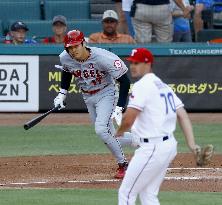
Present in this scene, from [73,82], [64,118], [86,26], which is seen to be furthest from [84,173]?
[86,26]

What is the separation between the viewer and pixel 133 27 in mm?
16891

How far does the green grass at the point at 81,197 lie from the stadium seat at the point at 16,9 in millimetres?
9184

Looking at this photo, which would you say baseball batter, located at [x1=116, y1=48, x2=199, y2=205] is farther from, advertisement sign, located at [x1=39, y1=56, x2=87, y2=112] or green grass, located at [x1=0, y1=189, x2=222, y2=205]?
advertisement sign, located at [x1=39, y1=56, x2=87, y2=112]

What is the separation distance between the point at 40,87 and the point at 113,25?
5.85 ft

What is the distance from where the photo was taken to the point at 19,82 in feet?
53.6

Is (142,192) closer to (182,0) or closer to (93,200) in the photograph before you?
(93,200)

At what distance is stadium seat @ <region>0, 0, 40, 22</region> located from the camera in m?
18.2

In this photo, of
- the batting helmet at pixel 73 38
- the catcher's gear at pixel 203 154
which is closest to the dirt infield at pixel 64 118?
the batting helmet at pixel 73 38

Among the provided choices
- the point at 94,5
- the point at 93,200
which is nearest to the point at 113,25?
the point at 94,5

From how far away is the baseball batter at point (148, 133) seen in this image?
23.5ft

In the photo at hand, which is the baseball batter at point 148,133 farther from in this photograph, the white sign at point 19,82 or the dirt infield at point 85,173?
the white sign at point 19,82

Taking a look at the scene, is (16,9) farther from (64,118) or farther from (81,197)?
(81,197)

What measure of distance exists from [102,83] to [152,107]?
3.34 m

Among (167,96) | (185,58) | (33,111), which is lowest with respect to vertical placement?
(33,111)
